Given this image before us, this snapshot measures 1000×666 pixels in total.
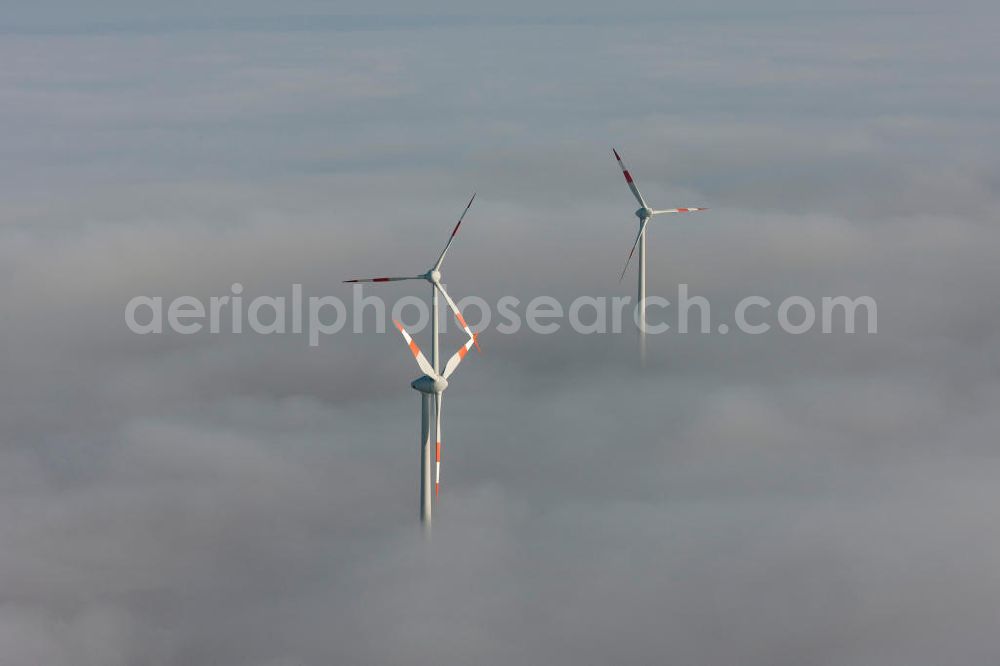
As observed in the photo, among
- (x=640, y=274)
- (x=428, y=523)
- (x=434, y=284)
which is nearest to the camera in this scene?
(x=434, y=284)

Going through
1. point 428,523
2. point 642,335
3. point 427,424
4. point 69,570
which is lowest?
point 69,570

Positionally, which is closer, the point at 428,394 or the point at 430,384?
the point at 430,384

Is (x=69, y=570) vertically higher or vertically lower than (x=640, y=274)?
lower

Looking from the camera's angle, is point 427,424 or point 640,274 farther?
point 640,274

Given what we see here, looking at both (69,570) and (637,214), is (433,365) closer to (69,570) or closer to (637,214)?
(637,214)

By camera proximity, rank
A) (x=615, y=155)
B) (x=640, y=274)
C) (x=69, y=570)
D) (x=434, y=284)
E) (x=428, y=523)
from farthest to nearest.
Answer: (x=69, y=570) → (x=640, y=274) → (x=615, y=155) → (x=428, y=523) → (x=434, y=284)

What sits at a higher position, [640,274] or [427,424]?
[640,274]

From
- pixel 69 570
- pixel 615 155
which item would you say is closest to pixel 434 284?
pixel 615 155

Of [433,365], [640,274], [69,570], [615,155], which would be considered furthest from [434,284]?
[69,570]

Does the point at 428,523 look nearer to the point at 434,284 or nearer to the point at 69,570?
the point at 434,284
